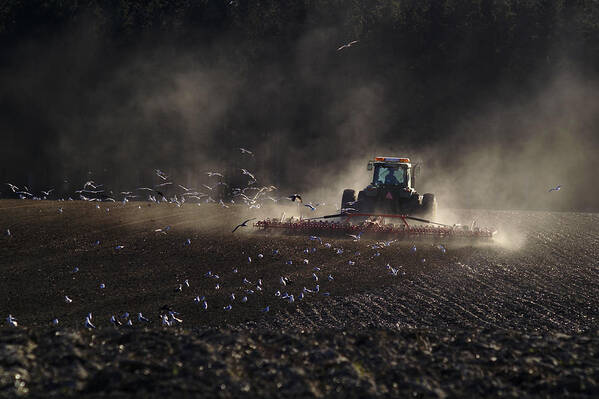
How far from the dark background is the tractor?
20304 millimetres

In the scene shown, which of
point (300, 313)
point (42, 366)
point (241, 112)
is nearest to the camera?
point (42, 366)

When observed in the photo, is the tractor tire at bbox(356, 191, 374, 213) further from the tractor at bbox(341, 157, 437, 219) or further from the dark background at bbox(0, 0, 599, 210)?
the dark background at bbox(0, 0, 599, 210)

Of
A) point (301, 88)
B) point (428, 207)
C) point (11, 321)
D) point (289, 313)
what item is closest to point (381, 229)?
point (428, 207)

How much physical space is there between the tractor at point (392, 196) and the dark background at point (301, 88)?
20.3 m

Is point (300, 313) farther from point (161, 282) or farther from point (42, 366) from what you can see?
point (42, 366)

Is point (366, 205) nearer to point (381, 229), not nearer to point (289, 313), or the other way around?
point (381, 229)

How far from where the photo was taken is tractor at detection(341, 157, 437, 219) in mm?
21141

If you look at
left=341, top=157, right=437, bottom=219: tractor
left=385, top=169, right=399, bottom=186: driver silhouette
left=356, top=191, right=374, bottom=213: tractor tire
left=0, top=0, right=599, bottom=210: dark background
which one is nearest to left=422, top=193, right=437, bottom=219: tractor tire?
left=341, top=157, right=437, bottom=219: tractor

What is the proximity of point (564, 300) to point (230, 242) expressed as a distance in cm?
833

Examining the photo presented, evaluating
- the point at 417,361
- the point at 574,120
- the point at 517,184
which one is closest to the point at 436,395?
the point at 417,361

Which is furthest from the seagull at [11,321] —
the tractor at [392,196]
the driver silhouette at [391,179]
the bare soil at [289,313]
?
the driver silhouette at [391,179]

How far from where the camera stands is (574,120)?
155 ft

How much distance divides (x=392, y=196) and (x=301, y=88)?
3268 cm

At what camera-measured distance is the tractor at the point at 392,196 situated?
21.1m
